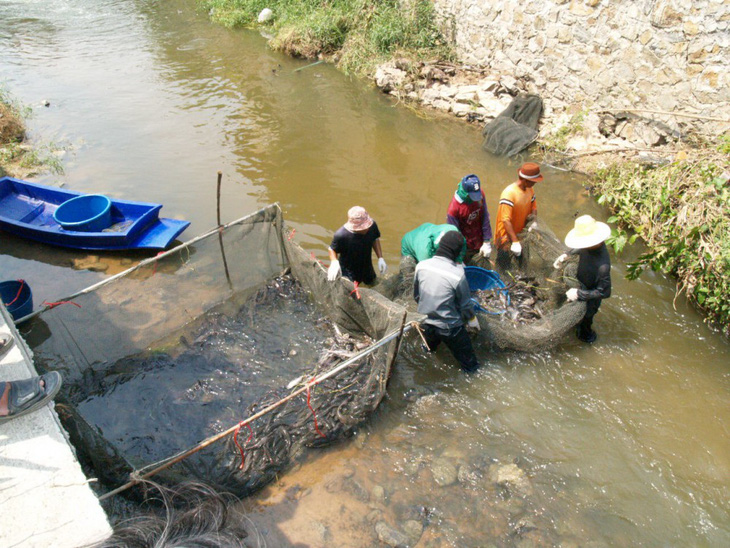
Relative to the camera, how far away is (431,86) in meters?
11.9

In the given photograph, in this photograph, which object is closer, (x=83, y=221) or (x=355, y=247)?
(x=355, y=247)

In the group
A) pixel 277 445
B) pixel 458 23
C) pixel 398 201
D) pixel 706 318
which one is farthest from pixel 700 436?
pixel 458 23

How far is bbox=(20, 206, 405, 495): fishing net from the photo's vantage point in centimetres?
420

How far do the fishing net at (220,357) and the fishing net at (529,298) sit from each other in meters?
1.00

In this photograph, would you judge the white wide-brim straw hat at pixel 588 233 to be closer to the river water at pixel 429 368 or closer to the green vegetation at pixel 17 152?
the river water at pixel 429 368

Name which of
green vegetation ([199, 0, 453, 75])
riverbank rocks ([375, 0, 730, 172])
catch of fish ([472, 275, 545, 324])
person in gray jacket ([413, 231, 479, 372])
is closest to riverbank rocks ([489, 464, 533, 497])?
person in gray jacket ([413, 231, 479, 372])

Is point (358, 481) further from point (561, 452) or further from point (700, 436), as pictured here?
point (700, 436)

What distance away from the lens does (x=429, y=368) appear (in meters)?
5.47

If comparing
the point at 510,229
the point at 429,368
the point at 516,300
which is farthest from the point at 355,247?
the point at 516,300

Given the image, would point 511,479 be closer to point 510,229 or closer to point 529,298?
point 529,298

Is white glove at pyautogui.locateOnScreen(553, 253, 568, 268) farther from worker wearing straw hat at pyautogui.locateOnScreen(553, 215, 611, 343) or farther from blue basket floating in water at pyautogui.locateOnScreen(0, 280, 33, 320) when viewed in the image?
blue basket floating in water at pyautogui.locateOnScreen(0, 280, 33, 320)

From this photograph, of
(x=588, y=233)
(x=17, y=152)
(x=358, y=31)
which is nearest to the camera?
(x=588, y=233)

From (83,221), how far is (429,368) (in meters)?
5.66

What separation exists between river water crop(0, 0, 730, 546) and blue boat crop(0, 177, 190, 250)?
38cm
